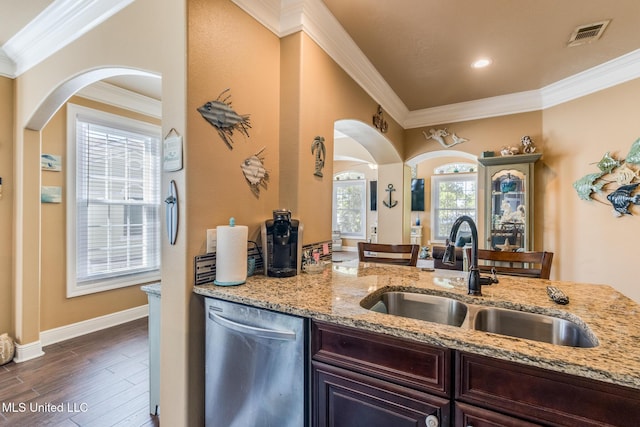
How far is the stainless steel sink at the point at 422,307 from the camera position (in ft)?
4.80

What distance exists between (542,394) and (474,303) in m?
0.57

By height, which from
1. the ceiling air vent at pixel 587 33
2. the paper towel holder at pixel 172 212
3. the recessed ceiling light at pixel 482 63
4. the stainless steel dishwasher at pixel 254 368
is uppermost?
the ceiling air vent at pixel 587 33

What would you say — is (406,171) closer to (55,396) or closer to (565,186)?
(565,186)

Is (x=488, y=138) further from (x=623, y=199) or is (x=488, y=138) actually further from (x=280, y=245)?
(x=280, y=245)

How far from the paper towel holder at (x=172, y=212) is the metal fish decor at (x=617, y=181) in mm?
3737

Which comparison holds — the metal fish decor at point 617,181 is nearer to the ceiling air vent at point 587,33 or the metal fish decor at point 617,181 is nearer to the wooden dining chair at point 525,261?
the ceiling air vent at point 587,33

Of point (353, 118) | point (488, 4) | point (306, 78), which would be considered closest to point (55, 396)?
point (306, 78)

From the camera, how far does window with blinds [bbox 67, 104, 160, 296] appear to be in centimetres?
318

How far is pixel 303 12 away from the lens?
193 cm

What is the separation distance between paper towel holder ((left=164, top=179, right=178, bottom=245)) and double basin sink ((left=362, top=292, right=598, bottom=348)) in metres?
1.01

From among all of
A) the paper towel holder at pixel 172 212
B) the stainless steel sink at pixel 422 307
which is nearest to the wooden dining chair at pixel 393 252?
the stainless steel sink at pixel 422 307

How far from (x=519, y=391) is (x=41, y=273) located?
3984mm

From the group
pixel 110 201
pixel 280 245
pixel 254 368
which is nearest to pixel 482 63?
pixel 280 245

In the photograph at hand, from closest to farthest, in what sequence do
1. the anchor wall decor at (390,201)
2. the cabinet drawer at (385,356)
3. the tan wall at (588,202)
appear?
the cabinet drawer at (385,356) < the tan wall at (588,202) < the anchor wall decor at (390,201)
